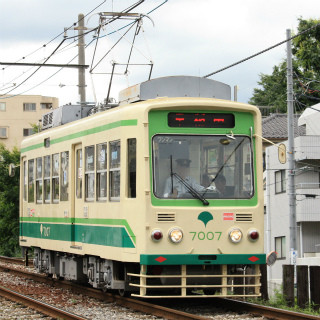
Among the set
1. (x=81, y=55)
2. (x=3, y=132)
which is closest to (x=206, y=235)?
(x=81, y=55)

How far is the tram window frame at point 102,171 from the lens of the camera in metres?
14.0

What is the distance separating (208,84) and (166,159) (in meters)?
2.03

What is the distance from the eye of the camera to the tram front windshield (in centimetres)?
1287

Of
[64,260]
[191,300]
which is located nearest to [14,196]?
[64,260]

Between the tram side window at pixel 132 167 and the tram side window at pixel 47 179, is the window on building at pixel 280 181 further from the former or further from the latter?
the tram side window at pixel 132 167

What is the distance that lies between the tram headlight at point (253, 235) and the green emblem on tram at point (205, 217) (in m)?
0.67

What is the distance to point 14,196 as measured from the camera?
41531 mm

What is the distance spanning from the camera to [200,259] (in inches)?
506

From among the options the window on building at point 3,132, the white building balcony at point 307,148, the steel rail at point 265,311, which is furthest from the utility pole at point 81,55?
the window on building at point 3,132

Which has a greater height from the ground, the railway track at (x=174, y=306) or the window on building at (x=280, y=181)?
the window on building at (x=280, y=181)

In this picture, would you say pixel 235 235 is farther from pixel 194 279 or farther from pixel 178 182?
pixel 178 182

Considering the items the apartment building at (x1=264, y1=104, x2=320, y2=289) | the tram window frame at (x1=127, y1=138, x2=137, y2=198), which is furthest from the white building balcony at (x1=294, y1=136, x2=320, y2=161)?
the tram window frame at (x1=127, y1=138, x2=137, y2=198)

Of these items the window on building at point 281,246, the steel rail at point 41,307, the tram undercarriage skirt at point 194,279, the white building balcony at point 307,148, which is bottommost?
the window on building at point 281,246

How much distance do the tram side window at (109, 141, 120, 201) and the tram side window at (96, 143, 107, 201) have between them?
0.89 feet
